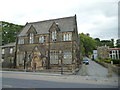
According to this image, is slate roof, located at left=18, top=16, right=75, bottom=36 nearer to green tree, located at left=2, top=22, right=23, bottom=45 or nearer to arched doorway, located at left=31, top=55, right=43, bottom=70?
arched doorway, located at left=31, top=55, right=43, bottom=70

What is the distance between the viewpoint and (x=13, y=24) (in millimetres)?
58031

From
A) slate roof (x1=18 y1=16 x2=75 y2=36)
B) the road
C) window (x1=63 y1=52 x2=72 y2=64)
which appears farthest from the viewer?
slate roof (x1=18 y1=16 x2=75 y2=36)

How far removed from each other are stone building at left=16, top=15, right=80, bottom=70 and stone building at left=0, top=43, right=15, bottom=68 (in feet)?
12.7

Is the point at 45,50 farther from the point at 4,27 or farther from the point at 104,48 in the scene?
the point at 104,48

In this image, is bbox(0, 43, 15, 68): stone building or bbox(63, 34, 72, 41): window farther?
bbox(0, 43, 15, 68): stone building

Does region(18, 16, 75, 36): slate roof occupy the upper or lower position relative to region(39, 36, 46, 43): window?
upper

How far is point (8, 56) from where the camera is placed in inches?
1555

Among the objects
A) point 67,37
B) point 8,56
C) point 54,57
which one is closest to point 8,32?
point 8,56

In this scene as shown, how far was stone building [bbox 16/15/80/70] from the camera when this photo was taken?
28969mm

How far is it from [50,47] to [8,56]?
16645mm

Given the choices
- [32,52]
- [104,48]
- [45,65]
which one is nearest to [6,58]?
[32,52]

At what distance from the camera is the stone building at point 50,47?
2897 centimetres

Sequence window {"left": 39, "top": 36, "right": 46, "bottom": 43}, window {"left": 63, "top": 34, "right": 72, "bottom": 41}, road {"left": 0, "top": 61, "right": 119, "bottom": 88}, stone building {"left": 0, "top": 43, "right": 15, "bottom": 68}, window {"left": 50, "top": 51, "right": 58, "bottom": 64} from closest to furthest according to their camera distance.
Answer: road {"left": 0, "top": 61, "right": 119, "bottom": 88}
window {"left": 63, "top": 34, "right": 72, "bottom": 41}
window {"left": 50, "top": 51, "right": 58, "bottom": 64}
window {"left": 39, "top": 36, "right": 46, "bottom": 43}
stone building {"left": 0, "top": 43, "right": 15, "bottom": 68}

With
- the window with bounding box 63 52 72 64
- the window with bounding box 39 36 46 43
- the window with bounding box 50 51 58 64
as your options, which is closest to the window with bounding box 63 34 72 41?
the window with bounding box 63 52 72 64
